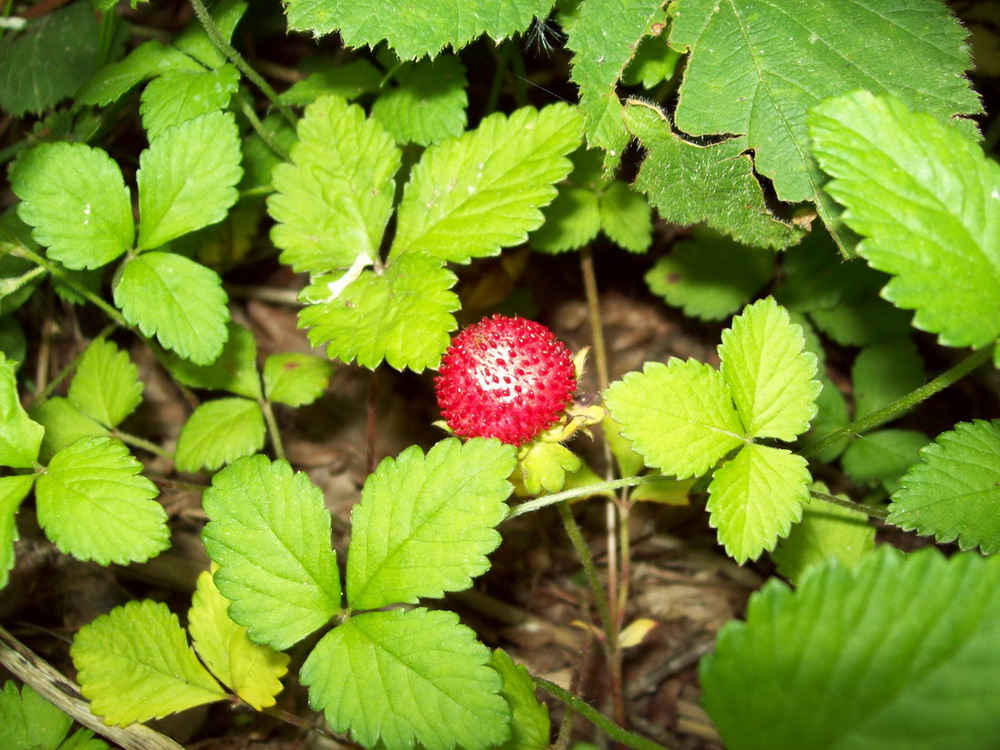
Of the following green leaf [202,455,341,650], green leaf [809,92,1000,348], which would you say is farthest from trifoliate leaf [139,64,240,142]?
green leaf [809,92,1000,348]

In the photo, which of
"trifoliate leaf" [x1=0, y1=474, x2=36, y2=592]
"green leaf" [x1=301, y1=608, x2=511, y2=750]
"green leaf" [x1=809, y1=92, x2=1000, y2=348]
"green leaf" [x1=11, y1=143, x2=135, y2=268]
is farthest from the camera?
"green leaf" [x1=11, y1=143, x2=135, y2=268]

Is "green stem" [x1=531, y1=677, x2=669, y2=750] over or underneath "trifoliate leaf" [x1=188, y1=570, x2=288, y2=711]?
over

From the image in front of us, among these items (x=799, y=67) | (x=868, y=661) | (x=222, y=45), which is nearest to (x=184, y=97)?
(x=222, y=45)

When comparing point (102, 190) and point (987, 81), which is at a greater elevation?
point (987, 81)

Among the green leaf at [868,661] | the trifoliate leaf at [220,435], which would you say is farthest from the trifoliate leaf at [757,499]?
the trifoliate leaf at [220,435]

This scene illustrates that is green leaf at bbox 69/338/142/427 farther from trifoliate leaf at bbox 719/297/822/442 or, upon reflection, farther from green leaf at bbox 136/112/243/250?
trifoliate leaf at bbox 719/297/822/442

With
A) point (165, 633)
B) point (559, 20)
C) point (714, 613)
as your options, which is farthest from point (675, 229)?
point (165, 633)

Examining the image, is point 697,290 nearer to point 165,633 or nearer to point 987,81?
point 987,81
